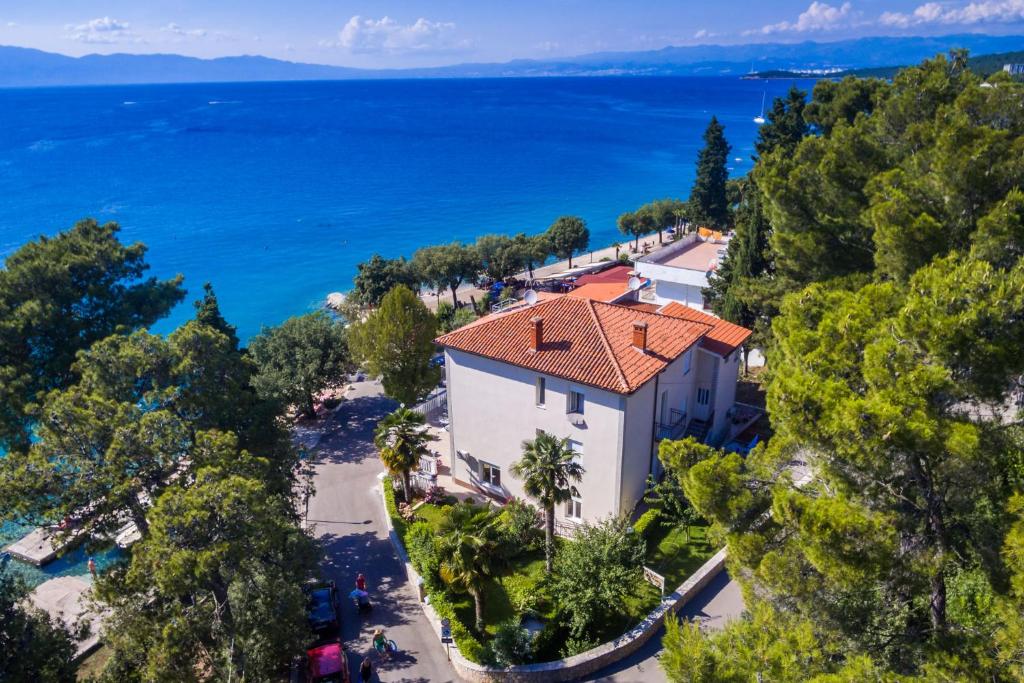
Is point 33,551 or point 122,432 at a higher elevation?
point 122,432

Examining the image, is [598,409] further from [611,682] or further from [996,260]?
[996,260]

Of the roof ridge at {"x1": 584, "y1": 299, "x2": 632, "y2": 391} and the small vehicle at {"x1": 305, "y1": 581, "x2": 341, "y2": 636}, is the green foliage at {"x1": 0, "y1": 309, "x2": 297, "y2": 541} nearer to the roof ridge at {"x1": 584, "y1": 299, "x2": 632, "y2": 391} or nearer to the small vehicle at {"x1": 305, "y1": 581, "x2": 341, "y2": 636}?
the small vehicle at {"x1": 305, "y1": 581, "x2": 341, "y2": 636}

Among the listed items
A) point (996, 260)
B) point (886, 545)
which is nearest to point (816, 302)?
point (996, 260)

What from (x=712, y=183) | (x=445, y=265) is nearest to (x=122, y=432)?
(x=445, y=265)

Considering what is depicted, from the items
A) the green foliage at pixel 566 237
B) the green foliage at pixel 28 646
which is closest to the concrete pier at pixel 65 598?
the green foliage at pixel 28 646

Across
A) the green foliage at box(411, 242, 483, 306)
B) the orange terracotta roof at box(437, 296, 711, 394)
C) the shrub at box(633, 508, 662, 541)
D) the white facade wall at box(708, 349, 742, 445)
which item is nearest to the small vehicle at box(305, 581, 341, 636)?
the orange terracotta roof at box(437, 296, 711, 394)

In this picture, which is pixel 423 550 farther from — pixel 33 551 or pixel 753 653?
pixel 33 551

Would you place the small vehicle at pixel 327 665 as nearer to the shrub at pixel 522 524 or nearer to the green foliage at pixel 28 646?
the green foliage at pixel 28 646

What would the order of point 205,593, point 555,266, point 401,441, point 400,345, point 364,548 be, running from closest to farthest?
point 205,593 < point 401,441 < point 364,548 < point 400,345 < point 555,266
